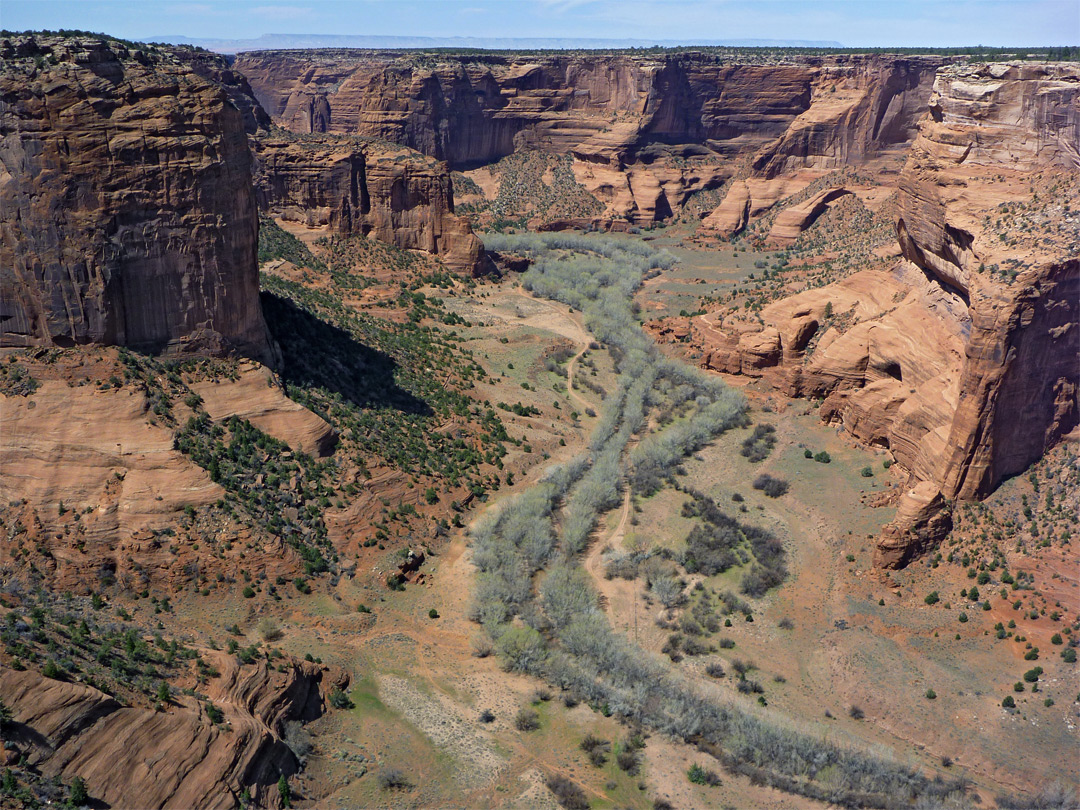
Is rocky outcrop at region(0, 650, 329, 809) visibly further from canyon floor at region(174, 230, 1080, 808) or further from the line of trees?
the line of trees

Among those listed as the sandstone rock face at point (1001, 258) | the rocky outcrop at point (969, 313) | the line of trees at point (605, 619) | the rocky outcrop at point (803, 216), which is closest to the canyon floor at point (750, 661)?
the line of trees at point (605, 619)

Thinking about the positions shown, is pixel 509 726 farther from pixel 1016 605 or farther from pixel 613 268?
pixel 613 268

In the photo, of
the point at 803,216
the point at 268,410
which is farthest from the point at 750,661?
the point at 803,216

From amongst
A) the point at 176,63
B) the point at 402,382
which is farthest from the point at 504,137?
the point at 176,63

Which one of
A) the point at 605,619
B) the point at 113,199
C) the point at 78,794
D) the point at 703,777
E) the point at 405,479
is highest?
the point at 113,199

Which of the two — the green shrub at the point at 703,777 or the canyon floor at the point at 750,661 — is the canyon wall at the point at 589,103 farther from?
the green shrub at the point at 703,777

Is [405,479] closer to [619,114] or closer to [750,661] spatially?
[750,661]
